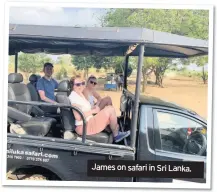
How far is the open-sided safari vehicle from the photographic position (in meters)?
3.52

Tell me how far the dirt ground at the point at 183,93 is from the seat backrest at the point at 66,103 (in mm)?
320

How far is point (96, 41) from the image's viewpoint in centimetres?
354

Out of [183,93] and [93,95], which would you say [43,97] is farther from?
[183,93]

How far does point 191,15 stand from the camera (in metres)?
3.77

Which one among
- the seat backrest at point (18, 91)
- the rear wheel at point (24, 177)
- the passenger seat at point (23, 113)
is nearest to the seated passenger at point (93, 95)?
the passenger seat at point (23, 113)

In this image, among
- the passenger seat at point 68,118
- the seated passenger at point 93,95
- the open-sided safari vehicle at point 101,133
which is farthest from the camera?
the seated passenger at point 93,95

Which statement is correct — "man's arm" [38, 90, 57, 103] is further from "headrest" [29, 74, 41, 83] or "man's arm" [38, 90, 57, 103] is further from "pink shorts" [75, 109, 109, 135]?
"pink shorts" [75, 109, 109, 135]

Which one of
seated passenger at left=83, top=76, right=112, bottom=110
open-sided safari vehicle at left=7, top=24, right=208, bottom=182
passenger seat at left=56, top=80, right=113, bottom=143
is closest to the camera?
open-sided safari vehicle at left=7, top=24, right=208, bottom=182

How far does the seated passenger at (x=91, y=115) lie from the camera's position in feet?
12.0

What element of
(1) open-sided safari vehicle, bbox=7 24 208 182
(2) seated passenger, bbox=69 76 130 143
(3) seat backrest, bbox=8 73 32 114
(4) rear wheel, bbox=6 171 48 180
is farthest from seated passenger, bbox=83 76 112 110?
(4) rear wheel, bbox=6 171 48 180

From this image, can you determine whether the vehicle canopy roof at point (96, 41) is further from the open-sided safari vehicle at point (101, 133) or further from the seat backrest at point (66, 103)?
the seat backrest at point (66, 103)

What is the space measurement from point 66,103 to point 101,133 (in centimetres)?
43
